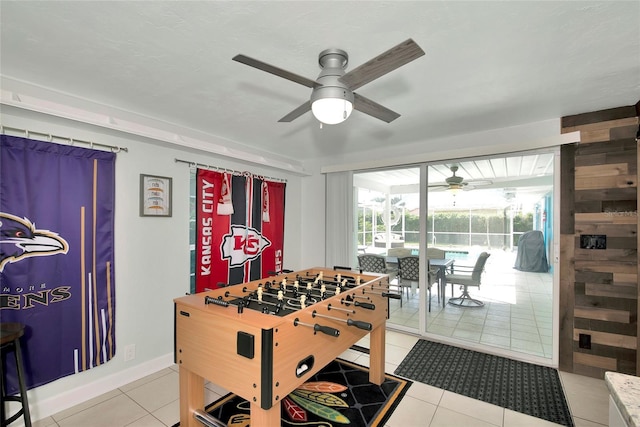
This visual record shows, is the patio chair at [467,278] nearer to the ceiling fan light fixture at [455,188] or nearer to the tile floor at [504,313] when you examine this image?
the tile floor at [504,313]

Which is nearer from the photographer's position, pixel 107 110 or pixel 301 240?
pixel 107 110

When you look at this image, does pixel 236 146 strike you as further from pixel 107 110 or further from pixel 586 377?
pixel 586 377

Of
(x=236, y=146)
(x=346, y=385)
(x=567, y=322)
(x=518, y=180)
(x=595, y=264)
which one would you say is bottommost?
(x=346, y=385)

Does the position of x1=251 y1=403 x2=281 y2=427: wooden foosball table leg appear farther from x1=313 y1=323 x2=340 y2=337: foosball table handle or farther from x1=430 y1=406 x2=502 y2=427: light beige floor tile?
x1=430 y1=406 x2=502 y2=427: light beige floor tile

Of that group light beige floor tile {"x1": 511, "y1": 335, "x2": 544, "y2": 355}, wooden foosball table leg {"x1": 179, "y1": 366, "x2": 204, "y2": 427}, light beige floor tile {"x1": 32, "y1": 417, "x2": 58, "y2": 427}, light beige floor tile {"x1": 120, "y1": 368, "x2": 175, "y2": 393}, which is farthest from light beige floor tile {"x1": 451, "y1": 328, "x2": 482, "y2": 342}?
light beige floor tile {"x1": 32, "y1": 417, "x2": 58, "y2": 427}

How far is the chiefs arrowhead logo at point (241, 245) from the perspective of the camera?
3.40 m

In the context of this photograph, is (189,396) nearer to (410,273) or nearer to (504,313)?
(410,273)

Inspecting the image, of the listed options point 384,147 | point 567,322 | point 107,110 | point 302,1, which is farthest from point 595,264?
point 107,110

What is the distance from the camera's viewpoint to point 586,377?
259cm

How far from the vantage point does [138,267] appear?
8.64 feet

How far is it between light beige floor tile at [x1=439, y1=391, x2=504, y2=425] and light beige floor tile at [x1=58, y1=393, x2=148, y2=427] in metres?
2.30

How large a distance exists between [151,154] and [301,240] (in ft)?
8.20

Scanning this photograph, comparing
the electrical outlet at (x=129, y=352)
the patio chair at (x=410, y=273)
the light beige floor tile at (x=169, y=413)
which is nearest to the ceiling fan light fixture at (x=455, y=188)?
the patio chair at (x=410, y=273)

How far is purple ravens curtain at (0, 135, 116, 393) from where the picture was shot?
1.96 metres
